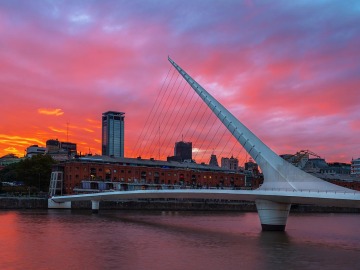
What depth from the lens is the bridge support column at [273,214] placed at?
123ft

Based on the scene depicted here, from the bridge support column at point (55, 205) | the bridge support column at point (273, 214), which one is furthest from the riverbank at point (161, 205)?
the bridge support column at point (273, 214)

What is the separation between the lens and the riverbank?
253 ft

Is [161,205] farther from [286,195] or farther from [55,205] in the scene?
[286,195]

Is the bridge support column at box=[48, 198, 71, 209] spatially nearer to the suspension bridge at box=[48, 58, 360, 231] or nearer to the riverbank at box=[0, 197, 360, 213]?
the riverbank at box=[0, 197, 360, 213]

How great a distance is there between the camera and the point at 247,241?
3241 cm

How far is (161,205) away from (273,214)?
4923cm

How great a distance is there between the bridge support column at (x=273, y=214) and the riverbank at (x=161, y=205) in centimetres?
4592

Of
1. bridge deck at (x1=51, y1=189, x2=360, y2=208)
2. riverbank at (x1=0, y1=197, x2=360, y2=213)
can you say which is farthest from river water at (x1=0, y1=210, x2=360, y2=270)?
riverbank at (x1=0, y1=197, x2=360, y2=213)

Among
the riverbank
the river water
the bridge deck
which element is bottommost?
the river water

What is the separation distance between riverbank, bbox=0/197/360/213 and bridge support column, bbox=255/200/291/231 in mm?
45915

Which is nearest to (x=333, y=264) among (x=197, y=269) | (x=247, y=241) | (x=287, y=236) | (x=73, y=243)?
(x=197, y=269)

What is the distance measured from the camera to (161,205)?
85875 mm

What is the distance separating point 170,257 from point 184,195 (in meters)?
18.7

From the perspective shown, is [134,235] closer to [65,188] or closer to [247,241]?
[247,241]
